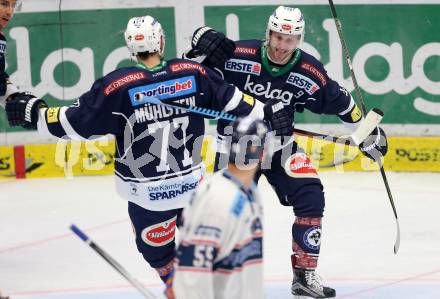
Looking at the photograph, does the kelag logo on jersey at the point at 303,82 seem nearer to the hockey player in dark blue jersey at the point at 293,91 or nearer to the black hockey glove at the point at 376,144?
the hockey player in dark blue jersey at the point at 293,91

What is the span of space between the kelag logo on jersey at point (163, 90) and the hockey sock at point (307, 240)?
1.17 meters

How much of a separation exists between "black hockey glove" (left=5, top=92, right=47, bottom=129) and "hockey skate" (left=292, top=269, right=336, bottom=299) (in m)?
1.66

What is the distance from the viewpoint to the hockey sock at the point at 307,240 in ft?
20.9

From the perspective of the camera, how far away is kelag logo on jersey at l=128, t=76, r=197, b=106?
552 cm

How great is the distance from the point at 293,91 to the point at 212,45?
0.58 m

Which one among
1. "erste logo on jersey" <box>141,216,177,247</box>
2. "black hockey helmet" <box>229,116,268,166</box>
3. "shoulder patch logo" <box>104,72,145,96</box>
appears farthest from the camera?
"erste logo on jersey" <box>141,216,177,247</box>

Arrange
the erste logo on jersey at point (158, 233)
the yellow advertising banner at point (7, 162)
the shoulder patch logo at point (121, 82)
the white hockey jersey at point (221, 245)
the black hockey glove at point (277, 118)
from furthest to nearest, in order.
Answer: the yellow advertising banner at point (7, 162), the black hockey glove at point (277, 118), the erste logo on jersey at point (158, 233), the shoulder patch logo at point (121, 82), the white hockey jersey at point (221, 245)

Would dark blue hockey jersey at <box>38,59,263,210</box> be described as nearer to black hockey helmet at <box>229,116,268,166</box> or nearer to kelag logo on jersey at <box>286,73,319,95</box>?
kelag logo on jersey at <box>286,73,319,95</box>

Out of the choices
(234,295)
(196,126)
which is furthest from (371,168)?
(234,295)

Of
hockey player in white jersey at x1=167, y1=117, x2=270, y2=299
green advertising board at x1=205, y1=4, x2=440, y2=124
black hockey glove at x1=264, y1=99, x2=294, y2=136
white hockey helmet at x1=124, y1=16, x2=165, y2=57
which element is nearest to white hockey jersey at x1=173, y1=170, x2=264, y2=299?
hockey player in white jersey at x1=167, y1=117, x2=270, y2=299

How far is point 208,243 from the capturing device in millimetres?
3793

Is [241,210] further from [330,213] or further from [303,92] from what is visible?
[330,213]

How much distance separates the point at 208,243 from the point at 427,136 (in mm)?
6153

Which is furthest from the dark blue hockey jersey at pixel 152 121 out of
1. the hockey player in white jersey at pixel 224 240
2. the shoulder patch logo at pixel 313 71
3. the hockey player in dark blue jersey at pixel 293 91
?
the hockey player in white jersey at pixel 224 240
